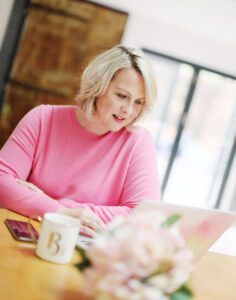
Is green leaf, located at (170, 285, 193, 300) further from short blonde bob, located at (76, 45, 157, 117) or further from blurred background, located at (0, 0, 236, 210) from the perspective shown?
blurred background, located at (0, 0, 236, 210)

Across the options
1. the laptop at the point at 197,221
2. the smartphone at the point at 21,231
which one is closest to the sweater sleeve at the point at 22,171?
the smartphone at the point at 21,231

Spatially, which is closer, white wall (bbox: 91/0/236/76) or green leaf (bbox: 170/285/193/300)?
green leaf (bbox: 170/285/193/300)

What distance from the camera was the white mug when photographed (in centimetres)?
83

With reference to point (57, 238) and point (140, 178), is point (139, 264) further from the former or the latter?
point (140, 178)

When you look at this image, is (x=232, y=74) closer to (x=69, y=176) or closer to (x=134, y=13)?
(x=134, y=13)

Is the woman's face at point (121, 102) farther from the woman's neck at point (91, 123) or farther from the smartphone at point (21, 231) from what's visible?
the smartphone at point (21, 231)

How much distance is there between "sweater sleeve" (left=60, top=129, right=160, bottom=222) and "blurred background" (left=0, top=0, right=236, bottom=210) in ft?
8.18

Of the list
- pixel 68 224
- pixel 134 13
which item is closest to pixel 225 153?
pixel 134 13

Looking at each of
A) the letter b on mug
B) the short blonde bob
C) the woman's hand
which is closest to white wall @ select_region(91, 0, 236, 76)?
the short blonde bob

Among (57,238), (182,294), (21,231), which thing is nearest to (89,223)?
(21,231)

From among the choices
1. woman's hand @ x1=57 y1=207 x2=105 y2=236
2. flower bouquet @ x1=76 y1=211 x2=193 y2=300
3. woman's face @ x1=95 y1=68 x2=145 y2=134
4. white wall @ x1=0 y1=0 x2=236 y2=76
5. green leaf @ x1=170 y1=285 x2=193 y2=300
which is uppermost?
white wall @ x1=0 y1=0 x2=236 y2=76

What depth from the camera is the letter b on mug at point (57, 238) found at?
829 millimetres

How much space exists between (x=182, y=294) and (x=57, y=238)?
1.04ft

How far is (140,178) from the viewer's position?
1.45 meters
